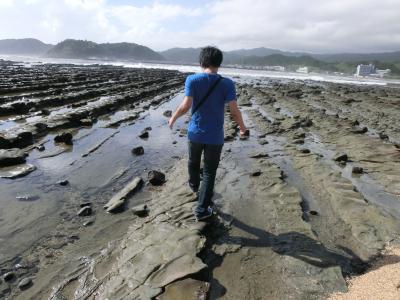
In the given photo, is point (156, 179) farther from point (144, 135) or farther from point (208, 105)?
point (144, 135)

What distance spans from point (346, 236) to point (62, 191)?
527 centimetres

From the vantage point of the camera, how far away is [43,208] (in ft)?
21.6

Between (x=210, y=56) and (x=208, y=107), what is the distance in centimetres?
70

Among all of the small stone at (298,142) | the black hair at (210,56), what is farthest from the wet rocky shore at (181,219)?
the black hair at (210,56)

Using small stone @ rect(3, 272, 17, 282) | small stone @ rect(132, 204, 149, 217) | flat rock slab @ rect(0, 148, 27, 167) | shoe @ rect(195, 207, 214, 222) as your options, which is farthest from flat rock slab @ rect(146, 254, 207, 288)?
flat rock slab @ rect(0, 148, 27, 167)

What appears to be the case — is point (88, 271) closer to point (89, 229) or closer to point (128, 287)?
point (128, 287)

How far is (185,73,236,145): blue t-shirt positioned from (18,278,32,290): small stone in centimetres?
273

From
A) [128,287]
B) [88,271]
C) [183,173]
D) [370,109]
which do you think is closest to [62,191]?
[183,173]

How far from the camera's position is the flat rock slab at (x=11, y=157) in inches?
349

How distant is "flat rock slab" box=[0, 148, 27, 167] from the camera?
887cm

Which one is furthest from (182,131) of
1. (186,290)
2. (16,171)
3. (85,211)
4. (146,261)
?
(186,290)

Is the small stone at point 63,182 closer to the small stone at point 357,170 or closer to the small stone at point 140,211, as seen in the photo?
the small stone at point 140,211

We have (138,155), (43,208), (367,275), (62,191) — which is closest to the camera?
(367,275)

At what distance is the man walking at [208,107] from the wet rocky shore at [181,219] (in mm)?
1044
